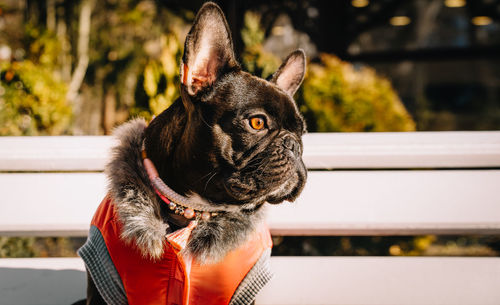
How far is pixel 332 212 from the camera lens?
2.21 m

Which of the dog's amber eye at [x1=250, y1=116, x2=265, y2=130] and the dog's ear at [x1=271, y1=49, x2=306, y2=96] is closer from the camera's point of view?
the dog's amber eye at [x1=250, y1=116, x2=265, y2=130]

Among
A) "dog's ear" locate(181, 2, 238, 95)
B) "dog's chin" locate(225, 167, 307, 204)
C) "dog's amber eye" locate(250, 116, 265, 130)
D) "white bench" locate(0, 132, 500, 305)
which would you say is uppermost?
"dog's ear" locate(181, 2, 238, 95)

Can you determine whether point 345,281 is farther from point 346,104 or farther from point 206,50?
point 346,104

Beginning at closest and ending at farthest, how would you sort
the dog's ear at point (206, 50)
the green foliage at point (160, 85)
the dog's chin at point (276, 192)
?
1. the dog's ear at point (206, 50)
2. the dog's chin at point (276, 192)
3. the green foliage at point (160, 85)

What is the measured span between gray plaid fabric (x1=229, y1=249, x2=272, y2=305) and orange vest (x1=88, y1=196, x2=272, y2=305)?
2 centimetres

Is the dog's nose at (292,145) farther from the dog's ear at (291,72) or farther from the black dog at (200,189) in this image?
the dog's ear at (291,72)

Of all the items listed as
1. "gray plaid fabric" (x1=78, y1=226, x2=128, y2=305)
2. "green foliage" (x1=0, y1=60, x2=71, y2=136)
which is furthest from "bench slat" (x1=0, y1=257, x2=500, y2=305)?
"green foliage" (x1=0, y1=60, x2=71, y2=136)

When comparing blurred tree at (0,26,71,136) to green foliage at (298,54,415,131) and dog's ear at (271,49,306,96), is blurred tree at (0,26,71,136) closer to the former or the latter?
green foliage at (298,54,415,131)

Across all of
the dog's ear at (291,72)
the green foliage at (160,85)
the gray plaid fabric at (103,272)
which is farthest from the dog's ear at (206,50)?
the green foliage at (160,85)

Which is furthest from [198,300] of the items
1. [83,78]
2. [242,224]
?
[83,78]

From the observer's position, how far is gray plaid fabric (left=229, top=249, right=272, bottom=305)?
4.99ft

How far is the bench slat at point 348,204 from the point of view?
7.05ft

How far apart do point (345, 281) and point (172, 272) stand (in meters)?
1.02

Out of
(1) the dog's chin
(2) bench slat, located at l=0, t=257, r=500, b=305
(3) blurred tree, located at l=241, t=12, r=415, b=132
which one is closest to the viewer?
(1) the dog's chin
